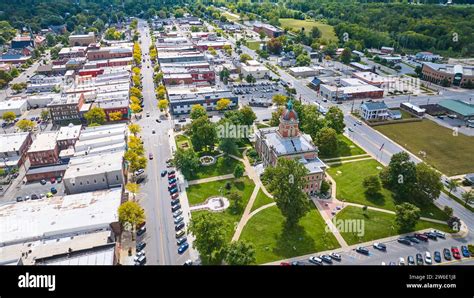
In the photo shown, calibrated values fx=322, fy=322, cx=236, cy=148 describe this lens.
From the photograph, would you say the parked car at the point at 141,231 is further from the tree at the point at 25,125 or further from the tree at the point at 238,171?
the tree at the point at 25,125

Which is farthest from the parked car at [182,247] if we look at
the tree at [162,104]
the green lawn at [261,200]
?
the tree at [162,104]

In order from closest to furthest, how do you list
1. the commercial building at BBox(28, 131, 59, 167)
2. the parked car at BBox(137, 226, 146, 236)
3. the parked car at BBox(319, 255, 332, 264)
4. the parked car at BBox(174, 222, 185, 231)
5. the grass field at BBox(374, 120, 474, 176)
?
1. the parked car at BBox(319, 255, 332, 264)
2. the parked car at BBox(137, 226, 146, 236)
3. the parked car at BBox(174, 222, 185, 231)
4. the commercial building at BBox(28, 131, 59, 167)
5. the grass field at BBox(374, 120, 474, 176)

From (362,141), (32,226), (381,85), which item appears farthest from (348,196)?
Result: (381,85)

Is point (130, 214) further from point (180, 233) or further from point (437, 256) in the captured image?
point (437, 256)

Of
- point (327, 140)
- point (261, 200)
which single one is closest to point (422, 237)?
point (261, 200)

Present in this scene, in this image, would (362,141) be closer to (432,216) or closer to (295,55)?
(432,216)

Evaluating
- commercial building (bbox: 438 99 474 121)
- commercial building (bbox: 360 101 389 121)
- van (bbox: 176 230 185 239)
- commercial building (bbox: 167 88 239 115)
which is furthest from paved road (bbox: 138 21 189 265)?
commercial building (bbox: 438 99 474 121)

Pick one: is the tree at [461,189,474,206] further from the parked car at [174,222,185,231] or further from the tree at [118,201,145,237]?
the tree at [118,201,145,237]
